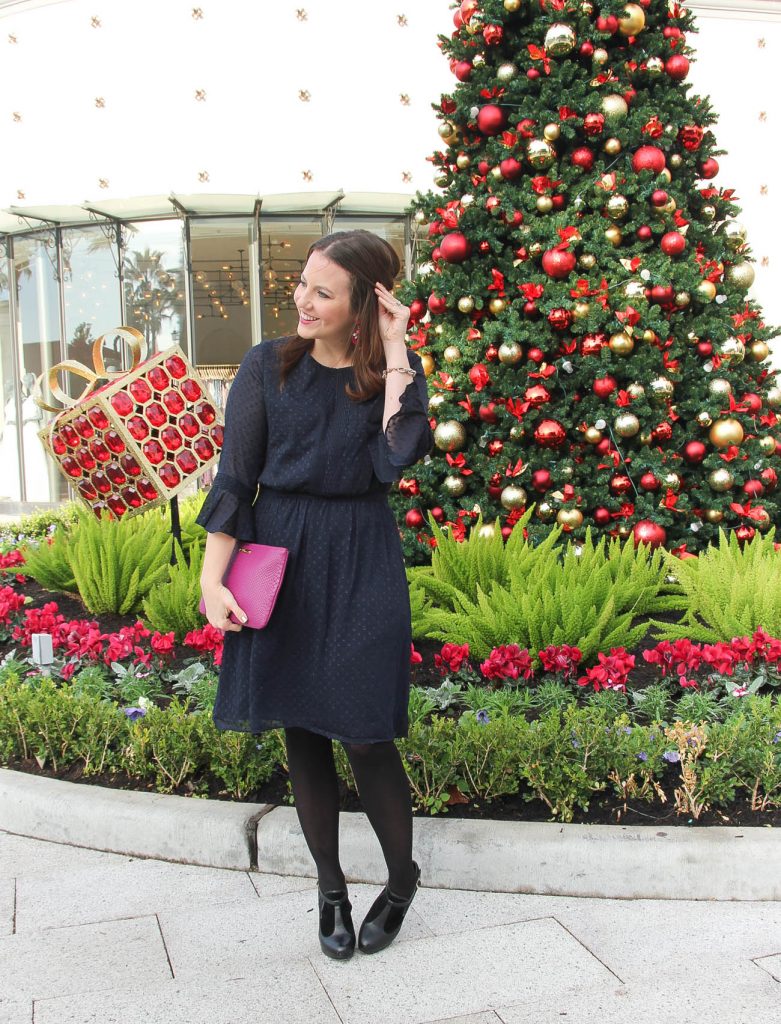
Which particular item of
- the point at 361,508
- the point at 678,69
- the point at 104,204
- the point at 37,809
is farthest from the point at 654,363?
the point at 104,204

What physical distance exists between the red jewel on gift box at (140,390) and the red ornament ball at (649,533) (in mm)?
2372

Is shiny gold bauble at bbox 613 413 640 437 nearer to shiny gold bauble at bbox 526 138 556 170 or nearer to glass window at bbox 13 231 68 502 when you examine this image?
shiny gold bauble at bbox 526 138 556 170

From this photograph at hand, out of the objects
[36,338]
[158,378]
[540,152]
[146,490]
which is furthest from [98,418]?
[36,338]

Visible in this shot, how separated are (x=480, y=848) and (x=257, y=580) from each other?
95 cm

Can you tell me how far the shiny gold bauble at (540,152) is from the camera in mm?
4504

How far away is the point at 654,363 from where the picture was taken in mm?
4430

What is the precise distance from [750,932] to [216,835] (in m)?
1.36

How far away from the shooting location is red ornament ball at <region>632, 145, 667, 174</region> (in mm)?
4512

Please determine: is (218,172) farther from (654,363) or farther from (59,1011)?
(59,1011)

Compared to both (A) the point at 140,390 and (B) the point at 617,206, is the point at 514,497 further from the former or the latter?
(A) the point at 140,390

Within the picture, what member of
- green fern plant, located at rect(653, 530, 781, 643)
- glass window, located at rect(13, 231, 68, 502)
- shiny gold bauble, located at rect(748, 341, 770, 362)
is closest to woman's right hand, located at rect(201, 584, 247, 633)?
green fern plant, located at rect(653, 530, 781, 643)

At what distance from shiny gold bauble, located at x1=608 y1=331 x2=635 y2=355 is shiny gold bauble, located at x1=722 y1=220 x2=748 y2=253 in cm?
96

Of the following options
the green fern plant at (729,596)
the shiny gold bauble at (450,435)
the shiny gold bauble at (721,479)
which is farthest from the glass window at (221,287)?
the green fern plant at (729,596)

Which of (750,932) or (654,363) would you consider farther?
(654,363)
